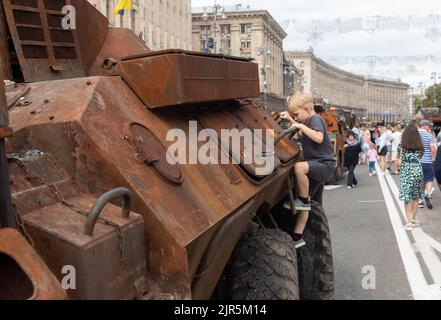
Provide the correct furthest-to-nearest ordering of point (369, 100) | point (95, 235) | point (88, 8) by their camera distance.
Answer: point (369, 100), point (88, 8), point (95, 235)

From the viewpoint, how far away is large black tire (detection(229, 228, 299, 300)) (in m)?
3.61

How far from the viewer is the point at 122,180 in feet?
9.05

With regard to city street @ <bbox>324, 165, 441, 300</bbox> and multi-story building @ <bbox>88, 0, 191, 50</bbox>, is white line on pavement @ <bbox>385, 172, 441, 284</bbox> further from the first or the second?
multi-story building @ <bbox>88, 0, 191, 50</bbox>

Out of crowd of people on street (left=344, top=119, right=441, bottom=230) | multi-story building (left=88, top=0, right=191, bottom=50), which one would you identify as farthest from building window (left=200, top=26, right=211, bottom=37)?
crowd of people on street (left=344, top=119, right=441, bottom=230)

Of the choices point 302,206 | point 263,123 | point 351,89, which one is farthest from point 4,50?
point 351,89

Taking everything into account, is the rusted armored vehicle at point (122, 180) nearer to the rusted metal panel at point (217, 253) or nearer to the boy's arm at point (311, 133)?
the rusted metal panel at point (217, 253)

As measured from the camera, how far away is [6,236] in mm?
2160

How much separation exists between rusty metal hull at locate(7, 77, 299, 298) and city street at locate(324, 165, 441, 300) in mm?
3518

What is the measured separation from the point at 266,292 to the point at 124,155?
130 cm

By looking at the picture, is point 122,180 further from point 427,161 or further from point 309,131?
point 427,161

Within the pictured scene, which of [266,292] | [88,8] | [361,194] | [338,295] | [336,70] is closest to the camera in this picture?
[266,292]

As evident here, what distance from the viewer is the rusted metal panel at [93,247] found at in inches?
89.7

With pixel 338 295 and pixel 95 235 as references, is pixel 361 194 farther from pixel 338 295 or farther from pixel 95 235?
pixel 95 235
